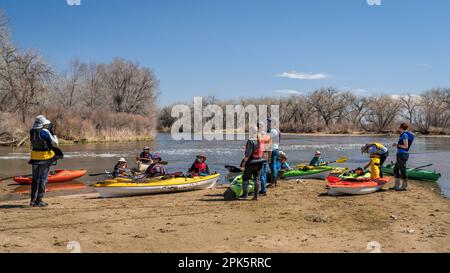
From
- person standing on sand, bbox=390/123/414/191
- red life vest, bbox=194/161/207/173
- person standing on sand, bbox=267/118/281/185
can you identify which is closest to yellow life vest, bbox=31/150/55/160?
red life vest, bbox=194/161/207/173

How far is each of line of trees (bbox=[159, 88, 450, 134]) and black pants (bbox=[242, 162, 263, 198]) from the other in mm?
67189

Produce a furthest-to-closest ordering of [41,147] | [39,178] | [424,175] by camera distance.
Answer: [424,175]
[39,178]
[41,147]

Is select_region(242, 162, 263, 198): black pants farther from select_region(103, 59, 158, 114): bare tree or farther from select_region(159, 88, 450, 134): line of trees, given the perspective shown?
select_region(159, 88, 450, 134): line of trees

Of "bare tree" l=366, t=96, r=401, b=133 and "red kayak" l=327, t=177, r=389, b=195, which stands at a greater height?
"bare tree" l=366, t=96, r=401, b=133

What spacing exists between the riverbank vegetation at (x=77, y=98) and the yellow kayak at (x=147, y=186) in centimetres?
2582

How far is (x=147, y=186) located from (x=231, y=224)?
158 inches

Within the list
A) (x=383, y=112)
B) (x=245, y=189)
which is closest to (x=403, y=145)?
(x=245, y=189)

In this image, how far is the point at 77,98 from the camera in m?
50.2

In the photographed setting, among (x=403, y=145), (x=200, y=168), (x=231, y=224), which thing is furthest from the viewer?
(x=200, y=168)

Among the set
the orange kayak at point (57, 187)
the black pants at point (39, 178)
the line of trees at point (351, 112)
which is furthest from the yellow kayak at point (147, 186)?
the line of trees at point (351, 112)

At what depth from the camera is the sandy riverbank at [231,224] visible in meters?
5.96

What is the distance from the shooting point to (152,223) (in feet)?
24.0

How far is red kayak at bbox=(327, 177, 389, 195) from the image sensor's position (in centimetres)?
1020

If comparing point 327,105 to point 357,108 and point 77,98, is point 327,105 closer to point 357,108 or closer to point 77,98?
point 357,108
